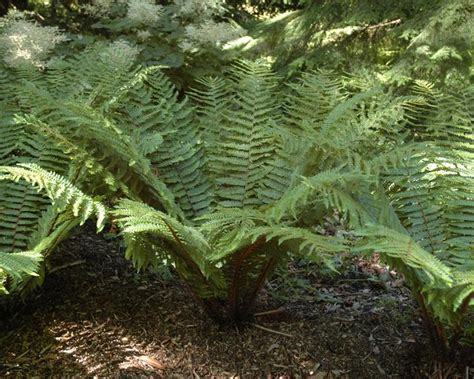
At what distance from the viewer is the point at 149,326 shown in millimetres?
2004

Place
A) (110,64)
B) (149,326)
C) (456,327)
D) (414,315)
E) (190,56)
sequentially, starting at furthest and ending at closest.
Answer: (190,56) → (110,64) → (414,315) → (149,326) → (456,327)

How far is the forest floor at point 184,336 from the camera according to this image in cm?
182

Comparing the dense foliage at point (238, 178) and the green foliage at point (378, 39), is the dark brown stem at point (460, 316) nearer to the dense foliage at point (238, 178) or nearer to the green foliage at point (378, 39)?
the dense foliage at point (238, 178)

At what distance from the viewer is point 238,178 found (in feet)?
6.84

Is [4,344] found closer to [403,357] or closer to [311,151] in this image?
[311,151]

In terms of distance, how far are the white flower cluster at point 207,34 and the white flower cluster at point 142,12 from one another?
22 centimetres

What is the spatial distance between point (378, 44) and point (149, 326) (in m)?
2.52

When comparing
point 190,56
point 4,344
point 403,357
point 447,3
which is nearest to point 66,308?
point 4,344

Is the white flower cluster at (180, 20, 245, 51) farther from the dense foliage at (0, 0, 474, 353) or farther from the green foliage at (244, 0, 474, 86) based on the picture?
the dense foliage at (0, 0, 474, 353)

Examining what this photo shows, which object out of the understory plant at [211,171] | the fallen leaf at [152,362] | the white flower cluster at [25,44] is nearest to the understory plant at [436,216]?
the understory plant at [211,171]

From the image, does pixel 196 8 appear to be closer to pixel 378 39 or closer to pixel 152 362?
pixel 378 39

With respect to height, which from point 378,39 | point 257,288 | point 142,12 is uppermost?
point 378,39

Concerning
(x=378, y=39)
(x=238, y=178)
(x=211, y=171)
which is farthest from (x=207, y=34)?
(x=238, y=178)

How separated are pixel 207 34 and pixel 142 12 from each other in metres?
0.44
